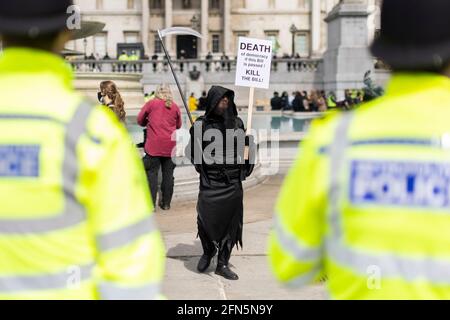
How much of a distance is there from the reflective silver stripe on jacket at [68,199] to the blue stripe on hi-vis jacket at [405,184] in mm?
812

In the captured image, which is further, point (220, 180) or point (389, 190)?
point (220, 180)

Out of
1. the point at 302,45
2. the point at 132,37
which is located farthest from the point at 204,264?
the point at 302,45

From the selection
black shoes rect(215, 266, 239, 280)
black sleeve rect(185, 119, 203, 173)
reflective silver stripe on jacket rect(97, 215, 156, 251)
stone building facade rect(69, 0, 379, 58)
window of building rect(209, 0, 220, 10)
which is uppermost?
window of building rect(209, 0, 220, 10)

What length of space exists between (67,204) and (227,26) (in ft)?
225

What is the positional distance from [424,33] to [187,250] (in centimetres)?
599

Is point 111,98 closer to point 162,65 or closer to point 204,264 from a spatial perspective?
point 204,264

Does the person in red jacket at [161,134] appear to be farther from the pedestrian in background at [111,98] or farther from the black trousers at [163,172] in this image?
the pedestrian in background at [111,98]

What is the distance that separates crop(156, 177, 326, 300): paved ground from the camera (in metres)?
6.24

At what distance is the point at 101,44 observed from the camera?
226 ft

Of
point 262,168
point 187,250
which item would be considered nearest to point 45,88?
point 187,250

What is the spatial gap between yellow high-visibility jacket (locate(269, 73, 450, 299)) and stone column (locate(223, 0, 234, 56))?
67546mm

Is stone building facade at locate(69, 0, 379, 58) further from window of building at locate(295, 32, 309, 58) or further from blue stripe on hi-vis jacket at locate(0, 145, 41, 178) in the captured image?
blue stripe on hi-vis jacket at locate(0, 145, 41, 178)

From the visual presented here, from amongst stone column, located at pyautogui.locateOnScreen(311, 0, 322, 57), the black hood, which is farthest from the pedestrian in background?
stone column, located at pyautogui.locateOnScreen(311, 0, 322, 57)
